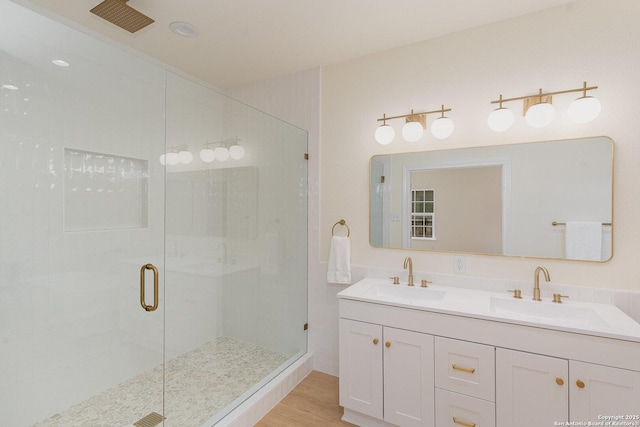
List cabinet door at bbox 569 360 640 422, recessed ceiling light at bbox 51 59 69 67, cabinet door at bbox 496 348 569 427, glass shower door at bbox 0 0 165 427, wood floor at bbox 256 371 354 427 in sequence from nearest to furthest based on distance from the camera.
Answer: cabinet door at bbox 569 360 640 422, cabinet door at bbox 496 348 569 427, glass shower door at bbox 0 0 165 427, recessed ceiling light at bbox 51 59 69 67, wood floor at bbox 256 371 354 427

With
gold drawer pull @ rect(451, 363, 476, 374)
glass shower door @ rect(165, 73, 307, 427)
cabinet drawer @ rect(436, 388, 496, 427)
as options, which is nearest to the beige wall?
glass shower door @ rect(165, 73, 307, 427)

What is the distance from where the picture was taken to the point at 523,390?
1.58 meters

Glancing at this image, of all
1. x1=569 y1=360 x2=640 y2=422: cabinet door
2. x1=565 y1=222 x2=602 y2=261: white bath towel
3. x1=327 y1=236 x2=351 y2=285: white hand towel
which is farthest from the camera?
x1=327 y1=236 x2=351 y2=285: white hand towel

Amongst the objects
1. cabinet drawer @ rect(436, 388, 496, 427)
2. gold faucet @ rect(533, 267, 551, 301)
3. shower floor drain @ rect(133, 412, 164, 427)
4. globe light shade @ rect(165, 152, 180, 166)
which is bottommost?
shower floor drain @ rect(133, 412, 164, 427)

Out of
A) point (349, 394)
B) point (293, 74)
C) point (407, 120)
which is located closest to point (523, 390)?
point (349, 394)

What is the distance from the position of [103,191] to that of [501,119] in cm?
251

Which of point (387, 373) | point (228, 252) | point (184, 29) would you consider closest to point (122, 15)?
point (184, 29)

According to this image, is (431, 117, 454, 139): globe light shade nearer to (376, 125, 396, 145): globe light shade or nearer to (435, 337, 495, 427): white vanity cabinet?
(376, 125, 396, 145): globe light shade

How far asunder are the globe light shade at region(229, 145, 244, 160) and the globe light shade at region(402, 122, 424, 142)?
4.00 ft

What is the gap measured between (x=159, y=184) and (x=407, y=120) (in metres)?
1.79

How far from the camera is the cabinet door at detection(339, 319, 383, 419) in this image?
196 cm

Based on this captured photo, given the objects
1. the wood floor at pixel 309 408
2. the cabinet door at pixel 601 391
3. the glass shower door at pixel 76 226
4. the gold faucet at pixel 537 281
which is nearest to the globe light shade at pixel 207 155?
the glass shower door at pixel 76 226

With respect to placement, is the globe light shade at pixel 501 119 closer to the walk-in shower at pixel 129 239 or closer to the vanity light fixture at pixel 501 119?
the vanity light fixture at pixel 501 119

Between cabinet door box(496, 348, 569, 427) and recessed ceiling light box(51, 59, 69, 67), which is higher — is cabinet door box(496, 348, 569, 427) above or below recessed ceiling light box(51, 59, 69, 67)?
below
